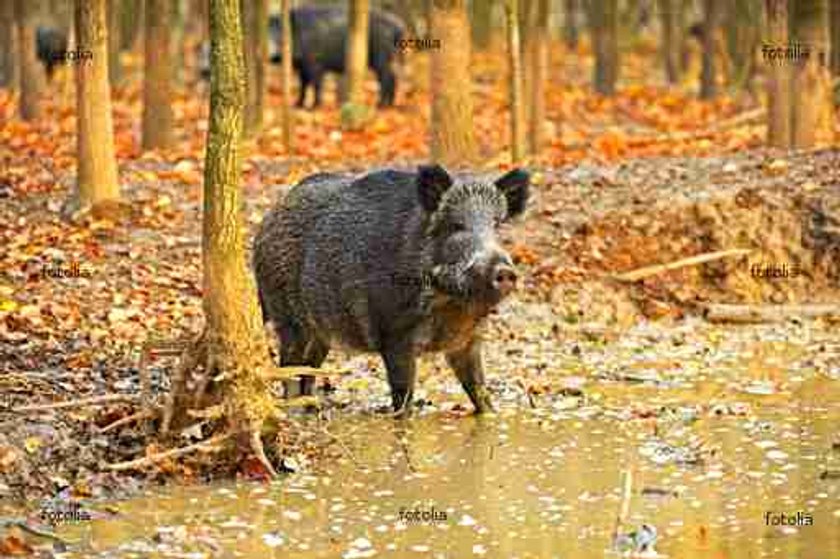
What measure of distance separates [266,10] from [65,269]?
848 cm

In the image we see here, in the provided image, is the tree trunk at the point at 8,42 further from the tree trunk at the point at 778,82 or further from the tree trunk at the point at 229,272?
the tree trunk at the point at 229,272

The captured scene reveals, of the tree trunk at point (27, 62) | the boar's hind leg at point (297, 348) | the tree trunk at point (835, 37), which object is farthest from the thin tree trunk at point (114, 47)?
the boar's hind leg at point (297, 348)

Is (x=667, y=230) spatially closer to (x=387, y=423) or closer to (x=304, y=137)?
(x=387, y=423)

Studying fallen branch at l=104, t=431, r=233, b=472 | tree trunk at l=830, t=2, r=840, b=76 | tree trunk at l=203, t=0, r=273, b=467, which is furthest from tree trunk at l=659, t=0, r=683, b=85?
fallen branch at l=104, t=431, r=233, b=472

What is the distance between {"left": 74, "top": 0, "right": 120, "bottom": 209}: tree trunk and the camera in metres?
14.4

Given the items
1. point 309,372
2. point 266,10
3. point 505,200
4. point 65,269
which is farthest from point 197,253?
point 266,10

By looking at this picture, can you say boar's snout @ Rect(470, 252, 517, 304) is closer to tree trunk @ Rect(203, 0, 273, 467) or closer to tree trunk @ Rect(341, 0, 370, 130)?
tree trunk @ Rect(203, 0, 273, 467)

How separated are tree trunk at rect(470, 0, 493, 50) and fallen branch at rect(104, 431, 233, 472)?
24476 millimetres

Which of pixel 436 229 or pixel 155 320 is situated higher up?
pixel 436 229

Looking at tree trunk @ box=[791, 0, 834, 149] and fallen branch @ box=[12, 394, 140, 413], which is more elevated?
tree trunk @ box=[791, 0, 834, 149]

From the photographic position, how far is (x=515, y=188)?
1089 cm

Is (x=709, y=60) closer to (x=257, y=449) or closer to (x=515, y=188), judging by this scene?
(x=515, y=188)

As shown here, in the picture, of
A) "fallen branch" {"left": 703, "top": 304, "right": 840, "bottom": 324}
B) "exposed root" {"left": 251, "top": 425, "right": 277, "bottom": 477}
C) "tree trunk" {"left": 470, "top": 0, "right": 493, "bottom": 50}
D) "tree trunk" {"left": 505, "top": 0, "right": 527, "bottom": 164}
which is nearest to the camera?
"exposed root" {"left": 251, "top": 425, "right": 277, "bottom": 477}

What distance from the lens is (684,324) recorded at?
14.7m
